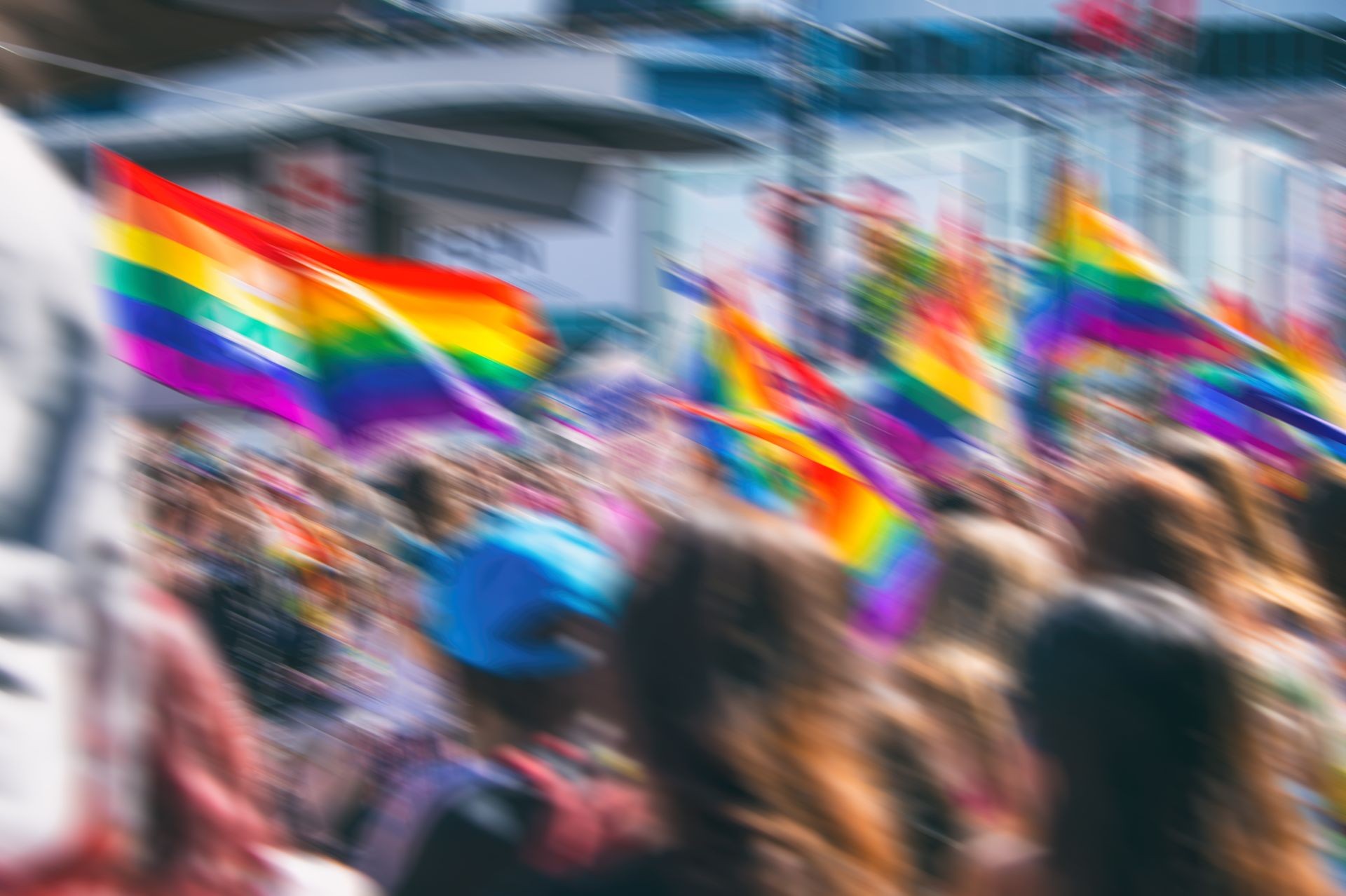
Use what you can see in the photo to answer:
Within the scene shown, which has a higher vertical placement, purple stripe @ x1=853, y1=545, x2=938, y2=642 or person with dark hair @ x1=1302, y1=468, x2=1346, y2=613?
person with dark hair @ x1=1302, y1=468, x2=1346, y2=613

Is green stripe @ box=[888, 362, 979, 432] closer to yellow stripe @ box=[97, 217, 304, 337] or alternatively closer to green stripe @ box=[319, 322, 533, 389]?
green stripe @ box=[319, 322, 533, 389]

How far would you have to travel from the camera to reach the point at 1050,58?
29.3 ft

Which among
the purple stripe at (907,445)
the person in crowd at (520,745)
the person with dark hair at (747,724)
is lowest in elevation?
the purple stripe at (907,445)

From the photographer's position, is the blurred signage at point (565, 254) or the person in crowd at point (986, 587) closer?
the person in crowd at point (986, 587)

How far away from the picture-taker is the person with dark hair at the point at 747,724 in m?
1.72

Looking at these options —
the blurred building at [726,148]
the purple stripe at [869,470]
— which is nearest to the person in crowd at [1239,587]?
the purple stripe at [869,470]

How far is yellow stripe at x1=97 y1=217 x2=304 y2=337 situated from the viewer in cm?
412

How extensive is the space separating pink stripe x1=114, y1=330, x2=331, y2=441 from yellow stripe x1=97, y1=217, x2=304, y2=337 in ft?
0.66

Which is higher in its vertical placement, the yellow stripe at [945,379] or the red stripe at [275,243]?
the red stripe at [275,243]

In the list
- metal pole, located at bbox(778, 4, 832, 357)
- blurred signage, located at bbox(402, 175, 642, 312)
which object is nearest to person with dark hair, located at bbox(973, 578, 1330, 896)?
metal pole, located at bbox(778, 4, 832, 357)

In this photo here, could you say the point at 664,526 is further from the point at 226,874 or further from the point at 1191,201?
the point at 1191,201

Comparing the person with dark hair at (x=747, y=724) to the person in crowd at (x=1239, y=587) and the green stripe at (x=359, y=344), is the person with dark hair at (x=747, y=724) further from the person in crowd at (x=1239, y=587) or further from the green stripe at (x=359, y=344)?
the green stripe at (x=359, y=344)

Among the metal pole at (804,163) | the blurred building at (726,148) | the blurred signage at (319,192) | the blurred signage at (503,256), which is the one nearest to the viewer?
the metal pole at (804,163)

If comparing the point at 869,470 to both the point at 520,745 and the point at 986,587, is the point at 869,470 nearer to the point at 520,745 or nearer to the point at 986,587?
the point at 986,587
